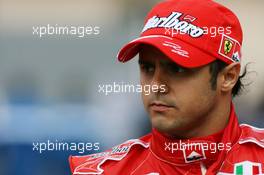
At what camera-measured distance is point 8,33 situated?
1707 mm

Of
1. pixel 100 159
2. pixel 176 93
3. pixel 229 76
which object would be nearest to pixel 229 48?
pixel 229 76

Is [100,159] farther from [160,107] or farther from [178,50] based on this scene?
[178,50]

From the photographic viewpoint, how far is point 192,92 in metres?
1.33

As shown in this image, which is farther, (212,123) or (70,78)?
(70,78)

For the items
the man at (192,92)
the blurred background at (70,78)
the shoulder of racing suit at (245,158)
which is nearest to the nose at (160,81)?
the man at (192,92)

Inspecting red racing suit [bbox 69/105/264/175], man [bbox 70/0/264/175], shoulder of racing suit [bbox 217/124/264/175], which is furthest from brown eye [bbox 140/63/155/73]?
shoulder of racing suit [bbox 217/124/264/175]

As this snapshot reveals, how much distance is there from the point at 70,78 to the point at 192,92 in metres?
0.52

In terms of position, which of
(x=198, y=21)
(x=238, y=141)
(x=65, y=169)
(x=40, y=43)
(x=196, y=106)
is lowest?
(x=65, y=169)

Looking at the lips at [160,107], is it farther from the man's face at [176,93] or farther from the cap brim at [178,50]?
the cap brim at [178,50]

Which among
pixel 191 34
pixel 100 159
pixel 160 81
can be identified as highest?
pixel 191 34

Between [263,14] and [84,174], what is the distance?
2.60 ft

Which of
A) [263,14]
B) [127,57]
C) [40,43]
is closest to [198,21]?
[127,57]

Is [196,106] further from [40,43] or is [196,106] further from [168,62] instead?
[40,43]

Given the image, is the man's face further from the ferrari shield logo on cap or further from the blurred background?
the blurred background
